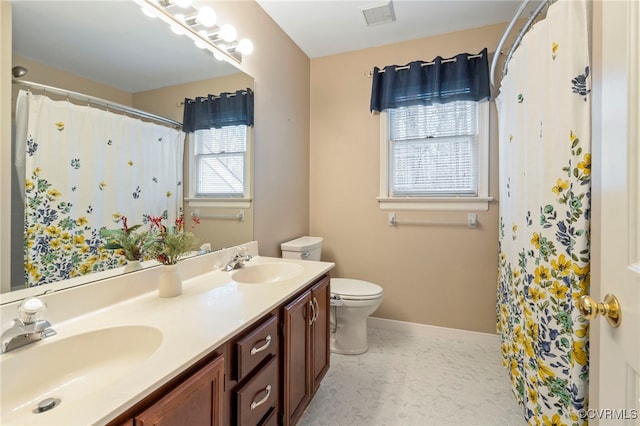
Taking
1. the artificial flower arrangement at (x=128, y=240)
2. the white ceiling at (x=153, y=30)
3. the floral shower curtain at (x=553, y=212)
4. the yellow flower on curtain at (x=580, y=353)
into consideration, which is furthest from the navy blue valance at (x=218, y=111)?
the yellow flower on curtain at (x=580, y=353)

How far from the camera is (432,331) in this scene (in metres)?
2.41

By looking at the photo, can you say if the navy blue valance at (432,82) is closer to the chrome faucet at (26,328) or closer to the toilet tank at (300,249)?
the toilet tank at (300,249)

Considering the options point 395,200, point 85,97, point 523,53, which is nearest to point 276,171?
point 395,200

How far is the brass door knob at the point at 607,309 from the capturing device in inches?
24.7

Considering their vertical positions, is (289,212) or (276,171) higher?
(276,171)

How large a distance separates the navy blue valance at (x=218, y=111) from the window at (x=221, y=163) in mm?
34

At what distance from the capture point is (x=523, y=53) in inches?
55.1

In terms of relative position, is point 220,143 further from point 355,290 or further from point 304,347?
point 355,290

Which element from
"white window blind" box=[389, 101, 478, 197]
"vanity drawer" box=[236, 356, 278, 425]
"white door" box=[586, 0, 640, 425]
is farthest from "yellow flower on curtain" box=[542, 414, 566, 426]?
"white window blind" box=[389, 101, 478, 197]

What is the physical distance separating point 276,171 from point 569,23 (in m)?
1.74

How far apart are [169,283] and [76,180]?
0.49 meters

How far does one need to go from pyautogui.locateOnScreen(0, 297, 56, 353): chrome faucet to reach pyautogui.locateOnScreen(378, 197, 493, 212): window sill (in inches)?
86.5

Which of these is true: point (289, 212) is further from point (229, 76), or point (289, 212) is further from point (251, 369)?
point (251, 369)

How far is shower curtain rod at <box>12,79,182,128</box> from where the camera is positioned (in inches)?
34.1
